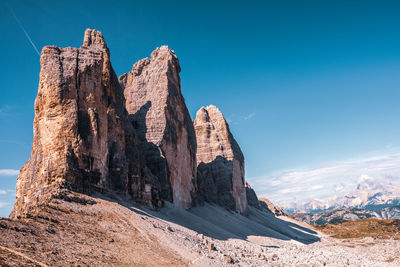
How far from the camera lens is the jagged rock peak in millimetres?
33594

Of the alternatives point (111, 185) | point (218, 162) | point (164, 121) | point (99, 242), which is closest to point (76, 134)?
point (111, 185)

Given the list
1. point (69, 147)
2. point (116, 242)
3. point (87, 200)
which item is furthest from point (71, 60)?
point (116, 242)

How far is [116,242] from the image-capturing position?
16.8 m

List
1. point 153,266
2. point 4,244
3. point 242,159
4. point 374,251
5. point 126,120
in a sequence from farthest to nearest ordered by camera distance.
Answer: point 242,159
point 374,251
point 126,120
point 153,266
point 4,244

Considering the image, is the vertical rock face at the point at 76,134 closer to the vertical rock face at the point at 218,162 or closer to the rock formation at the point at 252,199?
the vertical rock face at the point at 218,162

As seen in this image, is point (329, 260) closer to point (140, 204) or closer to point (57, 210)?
point (140, 204)

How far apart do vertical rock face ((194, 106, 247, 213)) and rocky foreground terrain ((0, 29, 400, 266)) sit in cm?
1358

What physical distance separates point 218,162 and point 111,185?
44.4 m

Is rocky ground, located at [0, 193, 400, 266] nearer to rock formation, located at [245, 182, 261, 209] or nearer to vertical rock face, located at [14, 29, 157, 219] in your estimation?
vertical rock face, located at [14, 29, 157, 219]

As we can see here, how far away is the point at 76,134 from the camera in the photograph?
24969 mm

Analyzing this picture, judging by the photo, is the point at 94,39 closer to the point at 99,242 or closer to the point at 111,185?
the point at 111,185

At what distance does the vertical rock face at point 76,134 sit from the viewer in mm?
23531

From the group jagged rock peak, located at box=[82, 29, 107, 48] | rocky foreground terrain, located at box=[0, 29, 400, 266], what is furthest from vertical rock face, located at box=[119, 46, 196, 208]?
jagged rock peak, located at box=[82, 29, 107, 48]

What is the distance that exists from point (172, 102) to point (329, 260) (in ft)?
96.6
